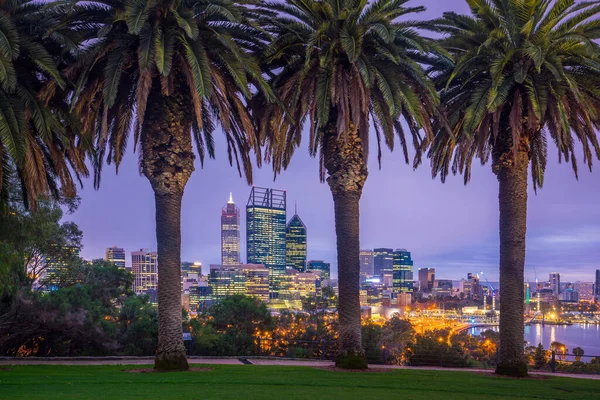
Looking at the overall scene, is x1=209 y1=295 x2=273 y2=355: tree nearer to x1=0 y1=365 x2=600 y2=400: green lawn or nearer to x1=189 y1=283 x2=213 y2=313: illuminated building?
x1=0 y1=365 x2=600 y2=400: green lawn

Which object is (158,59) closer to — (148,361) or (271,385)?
(271,385)

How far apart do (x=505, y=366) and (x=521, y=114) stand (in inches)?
341

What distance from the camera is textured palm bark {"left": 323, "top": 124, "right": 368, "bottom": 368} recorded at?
23.3m

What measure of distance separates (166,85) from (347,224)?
7.90 m

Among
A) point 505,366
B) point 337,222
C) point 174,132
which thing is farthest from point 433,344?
point 174,132

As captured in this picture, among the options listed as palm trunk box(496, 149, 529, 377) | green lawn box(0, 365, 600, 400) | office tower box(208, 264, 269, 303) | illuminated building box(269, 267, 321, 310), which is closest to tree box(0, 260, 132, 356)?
green lawn box(0, 365, 600, 400)

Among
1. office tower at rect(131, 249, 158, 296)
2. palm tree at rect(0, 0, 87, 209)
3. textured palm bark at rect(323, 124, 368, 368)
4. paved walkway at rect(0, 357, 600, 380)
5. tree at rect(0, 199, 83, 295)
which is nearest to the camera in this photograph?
palm tree at rect(0, 0, 87, 209)

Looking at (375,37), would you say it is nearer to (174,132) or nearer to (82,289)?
(174,132)

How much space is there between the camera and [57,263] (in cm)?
3928

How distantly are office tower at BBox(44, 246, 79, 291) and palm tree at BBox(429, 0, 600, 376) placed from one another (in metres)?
23.8

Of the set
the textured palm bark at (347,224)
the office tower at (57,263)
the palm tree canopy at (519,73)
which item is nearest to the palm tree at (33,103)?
the textured palm bark at (347,224)

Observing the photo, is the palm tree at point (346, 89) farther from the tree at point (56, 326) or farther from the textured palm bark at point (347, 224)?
the tree at point (56, 326)

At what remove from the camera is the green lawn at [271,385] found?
1591 cm

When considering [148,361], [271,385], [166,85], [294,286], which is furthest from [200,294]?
[271,385]
